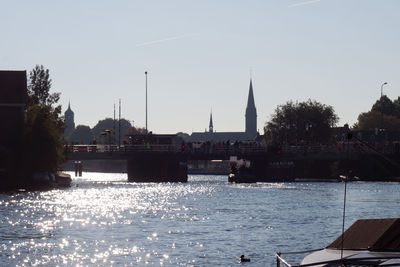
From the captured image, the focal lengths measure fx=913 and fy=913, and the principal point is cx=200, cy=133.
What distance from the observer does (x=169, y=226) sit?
63.8 meters

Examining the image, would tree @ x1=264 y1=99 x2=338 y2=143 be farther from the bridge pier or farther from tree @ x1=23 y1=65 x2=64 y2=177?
tree @ x1=23 y1=65 x2=64 y2=177

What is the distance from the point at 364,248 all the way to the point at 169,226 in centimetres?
3671

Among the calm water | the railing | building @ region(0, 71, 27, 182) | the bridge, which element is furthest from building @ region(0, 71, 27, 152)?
the railing

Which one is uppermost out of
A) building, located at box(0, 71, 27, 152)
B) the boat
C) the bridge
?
building, located at box(0, 71, 27, 152)

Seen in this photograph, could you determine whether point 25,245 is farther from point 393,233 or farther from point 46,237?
point 393,233

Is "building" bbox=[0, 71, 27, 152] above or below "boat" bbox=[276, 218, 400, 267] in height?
above

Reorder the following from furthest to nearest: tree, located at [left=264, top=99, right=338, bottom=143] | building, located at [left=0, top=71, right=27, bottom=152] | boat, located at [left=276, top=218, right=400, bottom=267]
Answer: tree, located at [left=264, top=99, right=338, bottom=143]
building, located at [left=0, top=71, right=27, bottom=152]
boat, located at [left=276, top=218, right=400, bottom=267]

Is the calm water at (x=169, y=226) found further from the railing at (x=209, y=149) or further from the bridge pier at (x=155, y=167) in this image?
the railing at (x=209, y=149)

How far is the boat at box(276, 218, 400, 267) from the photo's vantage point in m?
25.5

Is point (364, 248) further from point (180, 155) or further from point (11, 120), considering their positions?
point (180, 155)

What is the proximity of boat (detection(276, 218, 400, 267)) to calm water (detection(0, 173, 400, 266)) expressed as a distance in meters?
13.7

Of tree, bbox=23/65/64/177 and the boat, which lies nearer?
the boat

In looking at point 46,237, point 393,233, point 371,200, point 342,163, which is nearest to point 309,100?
point 342,163

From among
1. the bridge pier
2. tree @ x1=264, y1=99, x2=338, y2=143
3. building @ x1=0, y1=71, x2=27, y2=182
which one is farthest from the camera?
tree @ x1=264, y1=99, x2=338, y2=143
